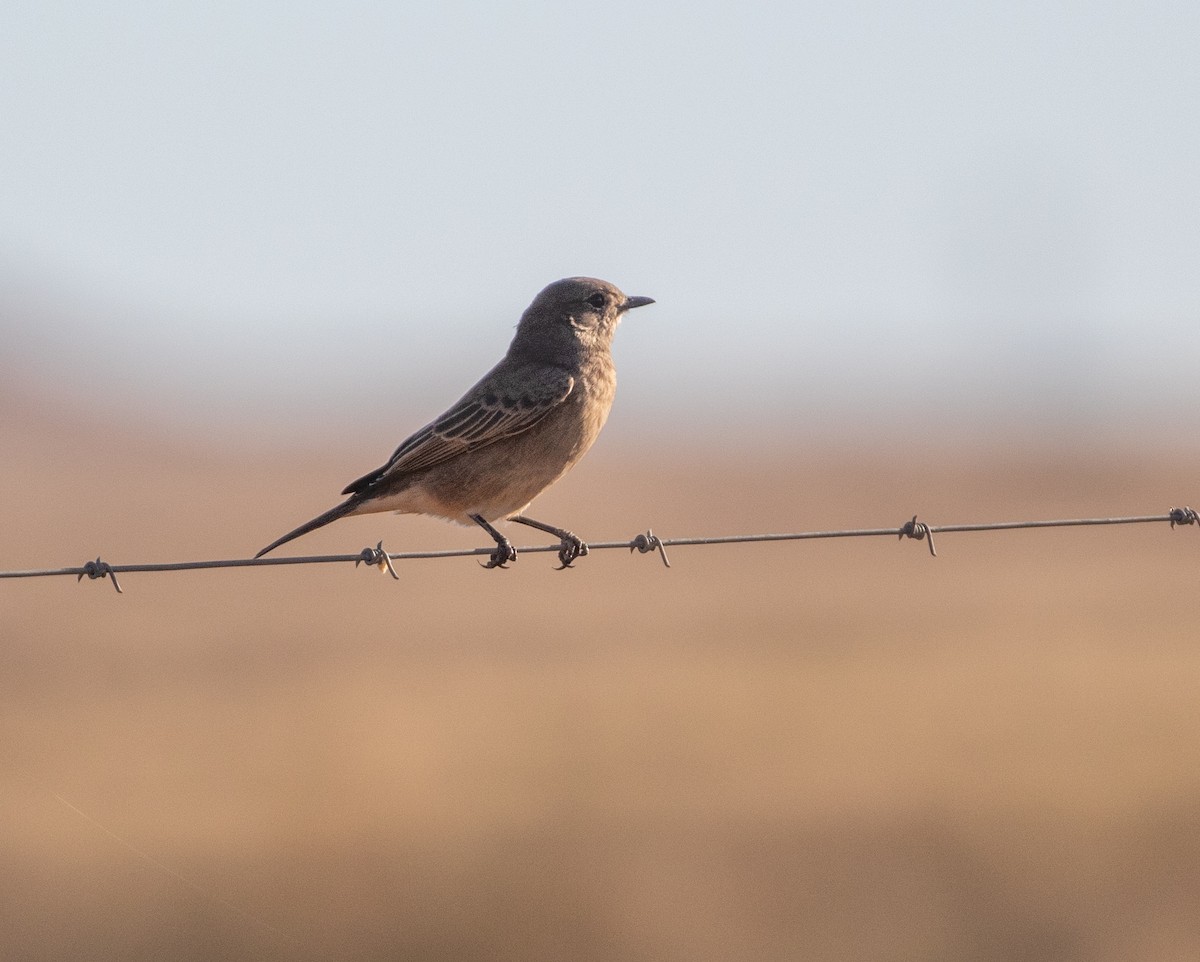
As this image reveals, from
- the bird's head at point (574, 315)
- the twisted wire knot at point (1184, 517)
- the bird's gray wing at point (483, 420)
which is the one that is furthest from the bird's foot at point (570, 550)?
the twisted wire knot at point (1184, 517)

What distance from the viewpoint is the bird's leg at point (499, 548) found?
421 inches

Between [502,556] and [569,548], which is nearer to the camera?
[569,548]

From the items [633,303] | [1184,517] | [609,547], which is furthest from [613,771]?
[609,547]

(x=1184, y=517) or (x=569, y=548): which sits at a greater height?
(x=569, y=548)

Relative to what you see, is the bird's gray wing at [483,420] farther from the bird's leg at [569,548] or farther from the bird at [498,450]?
the bird's leg at [569,548]

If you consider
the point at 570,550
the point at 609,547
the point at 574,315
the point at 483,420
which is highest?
the point at 574,315

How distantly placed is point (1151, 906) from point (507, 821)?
5825 mm

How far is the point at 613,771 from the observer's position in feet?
58.9

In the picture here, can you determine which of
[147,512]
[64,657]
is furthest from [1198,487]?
[64,657]

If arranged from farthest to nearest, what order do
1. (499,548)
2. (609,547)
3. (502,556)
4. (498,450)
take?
(498,450) → (502,556) → (499,548) → (609,547)

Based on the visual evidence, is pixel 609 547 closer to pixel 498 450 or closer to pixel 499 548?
pixel 499 548

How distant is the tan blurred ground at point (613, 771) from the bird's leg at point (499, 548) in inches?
59.8

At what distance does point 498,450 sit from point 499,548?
35.4 inches

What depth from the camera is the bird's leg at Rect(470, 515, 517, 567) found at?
10688mm
